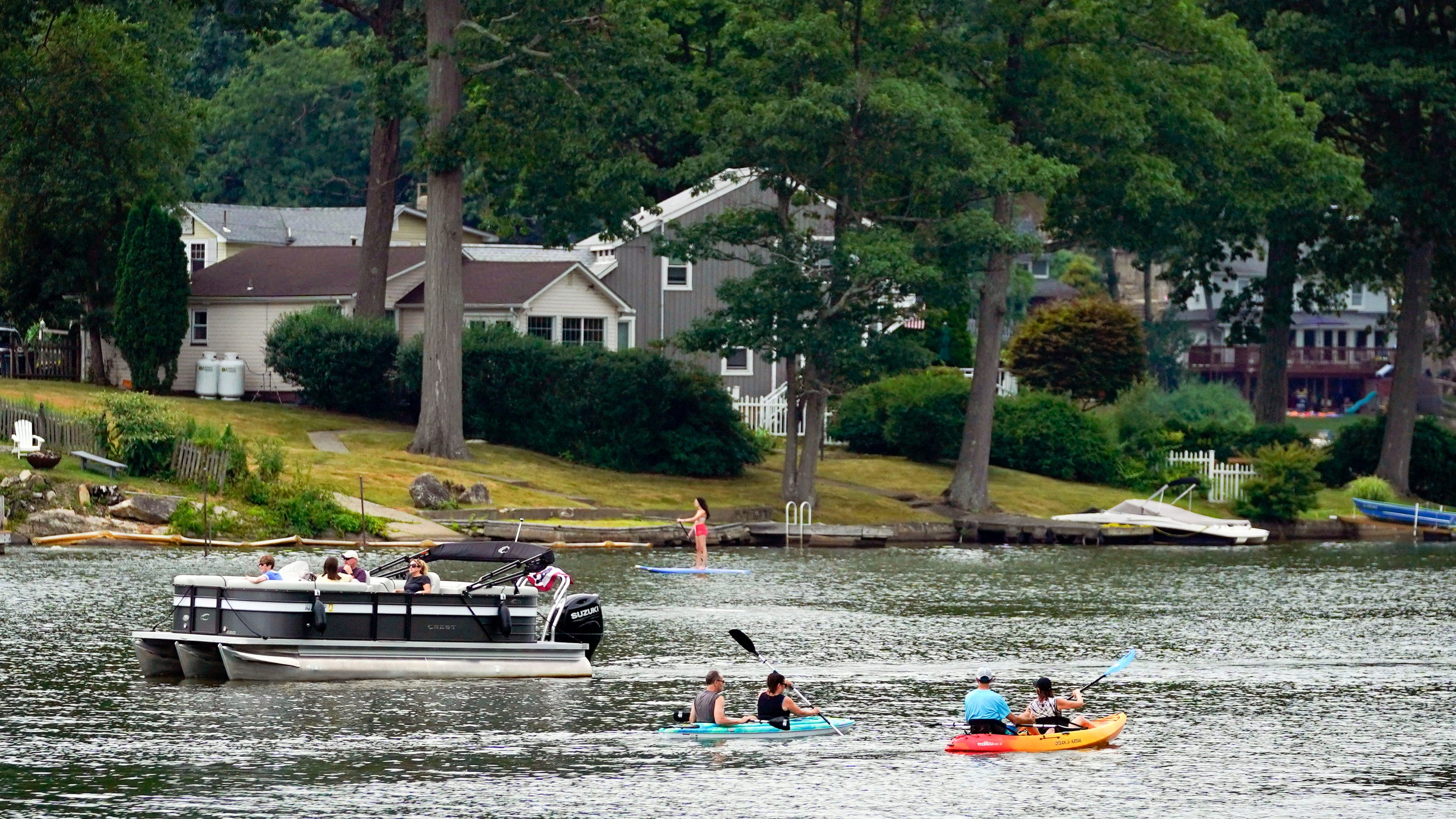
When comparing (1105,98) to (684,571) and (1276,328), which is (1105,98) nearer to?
(1276,328)

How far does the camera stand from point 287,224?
9281 cm

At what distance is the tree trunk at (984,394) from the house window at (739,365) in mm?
13682

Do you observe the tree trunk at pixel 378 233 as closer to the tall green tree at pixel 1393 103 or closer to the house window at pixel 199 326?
the house window at pixel 199 326

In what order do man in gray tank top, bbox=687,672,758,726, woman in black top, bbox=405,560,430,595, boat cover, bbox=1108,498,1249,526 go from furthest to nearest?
boat cover, bbox=1108,498,1249,526, woman in black top, bbox=405,560,430,595, man in gray tank top, bbox=687,672,758,726

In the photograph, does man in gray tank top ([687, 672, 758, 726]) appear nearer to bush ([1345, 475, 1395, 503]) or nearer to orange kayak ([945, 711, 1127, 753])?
orange kayak ([945, 711, 1127, 753])

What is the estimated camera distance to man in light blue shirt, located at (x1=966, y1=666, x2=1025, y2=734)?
26.3 m

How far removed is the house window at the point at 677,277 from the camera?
74.6 m

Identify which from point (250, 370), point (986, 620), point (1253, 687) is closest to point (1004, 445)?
point (250, 370)

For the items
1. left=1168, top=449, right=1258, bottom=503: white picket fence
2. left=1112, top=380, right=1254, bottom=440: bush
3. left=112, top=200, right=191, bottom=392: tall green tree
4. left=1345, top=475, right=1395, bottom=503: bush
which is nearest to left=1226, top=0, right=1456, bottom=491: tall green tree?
left=1345, top=475, right=1395, bottom=503: bush

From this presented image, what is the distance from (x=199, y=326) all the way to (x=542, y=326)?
11813mm

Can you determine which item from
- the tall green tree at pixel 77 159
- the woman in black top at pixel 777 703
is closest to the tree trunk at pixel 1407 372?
the tall green tree at pixel 77 159

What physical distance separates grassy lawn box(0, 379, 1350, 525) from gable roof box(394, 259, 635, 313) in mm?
6920

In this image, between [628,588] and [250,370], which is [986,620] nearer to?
[628,588]

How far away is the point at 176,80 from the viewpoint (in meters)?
113
